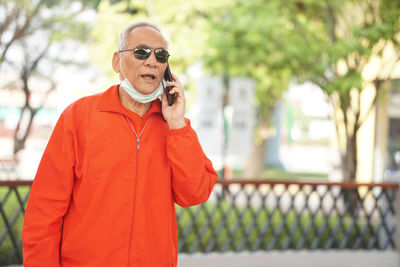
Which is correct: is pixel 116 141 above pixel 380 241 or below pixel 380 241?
above

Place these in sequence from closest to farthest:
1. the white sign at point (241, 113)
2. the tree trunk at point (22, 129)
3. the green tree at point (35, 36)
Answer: the white sign at point (241, 113) < the green tree at point (35, 36) < the tree trunk at point (22, 129)

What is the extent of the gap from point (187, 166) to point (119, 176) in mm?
259

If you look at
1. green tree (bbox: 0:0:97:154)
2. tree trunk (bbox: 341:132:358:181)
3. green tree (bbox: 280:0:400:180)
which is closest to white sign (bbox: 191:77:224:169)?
green tree (bbox: 280:0:400:180)

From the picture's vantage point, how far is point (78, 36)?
40.1 feet

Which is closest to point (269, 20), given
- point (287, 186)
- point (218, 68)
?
point (218, 68)

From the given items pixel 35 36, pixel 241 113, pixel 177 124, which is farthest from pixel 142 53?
pixel 35 36

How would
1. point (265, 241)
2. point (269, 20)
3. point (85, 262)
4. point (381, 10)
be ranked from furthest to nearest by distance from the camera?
point (269, 20) → point (381, 10) → point (265, 241) → point (85, 262)

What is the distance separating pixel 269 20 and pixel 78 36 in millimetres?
6769

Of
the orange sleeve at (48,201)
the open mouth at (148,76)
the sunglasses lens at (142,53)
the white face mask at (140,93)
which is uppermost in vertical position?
the sunglasses lens at (142,53)

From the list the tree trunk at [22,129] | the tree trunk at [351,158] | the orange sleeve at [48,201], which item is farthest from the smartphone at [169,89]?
the tree trunk at [22,129]

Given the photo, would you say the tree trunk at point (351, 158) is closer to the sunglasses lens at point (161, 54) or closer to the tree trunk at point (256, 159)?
the tree trunk at point (256, 159)

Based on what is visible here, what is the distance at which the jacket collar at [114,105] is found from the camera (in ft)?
5.58

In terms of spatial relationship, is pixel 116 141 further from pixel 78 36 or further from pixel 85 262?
pixel 78 36

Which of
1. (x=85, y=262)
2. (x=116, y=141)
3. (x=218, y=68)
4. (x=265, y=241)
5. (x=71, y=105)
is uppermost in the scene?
(x=218, y=68)
